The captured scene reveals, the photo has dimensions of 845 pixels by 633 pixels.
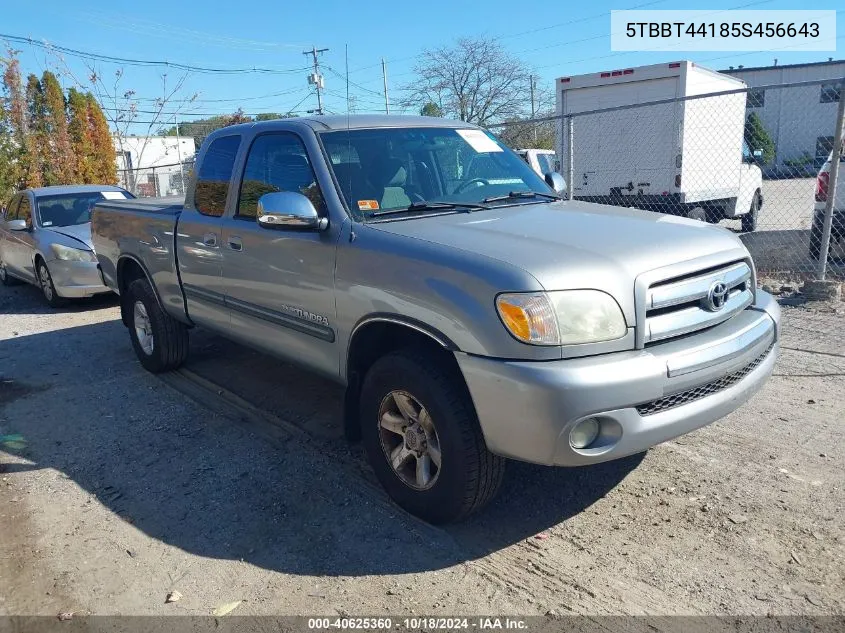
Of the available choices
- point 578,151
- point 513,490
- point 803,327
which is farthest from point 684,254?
point 578,151

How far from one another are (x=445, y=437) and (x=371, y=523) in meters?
0.74

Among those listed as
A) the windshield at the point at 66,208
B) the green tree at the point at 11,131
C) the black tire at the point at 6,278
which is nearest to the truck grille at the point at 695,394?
the windshield at the point at 66,208

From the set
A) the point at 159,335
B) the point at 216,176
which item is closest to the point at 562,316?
the point at 216,176

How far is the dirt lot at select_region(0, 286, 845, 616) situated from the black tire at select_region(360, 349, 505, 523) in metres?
0.19

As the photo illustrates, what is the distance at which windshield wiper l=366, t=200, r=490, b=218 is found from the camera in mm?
3623

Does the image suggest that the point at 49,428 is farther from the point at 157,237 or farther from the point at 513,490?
the point at 513,490

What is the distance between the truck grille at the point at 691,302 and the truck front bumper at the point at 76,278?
7905mm

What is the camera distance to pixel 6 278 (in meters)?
11.4

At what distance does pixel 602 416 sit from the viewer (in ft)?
8.81

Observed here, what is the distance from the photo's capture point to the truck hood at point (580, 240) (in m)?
2.80

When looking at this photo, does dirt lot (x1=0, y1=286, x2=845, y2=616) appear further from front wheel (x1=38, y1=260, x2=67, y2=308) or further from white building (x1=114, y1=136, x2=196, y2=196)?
white building (x1=114, y1=136, x2=196, y2=196)

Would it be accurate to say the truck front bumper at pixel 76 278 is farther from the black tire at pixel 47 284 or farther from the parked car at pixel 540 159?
the parked car at pixel 540 159

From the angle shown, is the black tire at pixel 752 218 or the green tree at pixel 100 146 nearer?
the black tire at pixel 752 218

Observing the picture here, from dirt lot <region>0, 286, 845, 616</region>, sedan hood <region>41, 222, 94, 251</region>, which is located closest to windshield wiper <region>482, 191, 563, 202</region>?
dirt lot <region>0, 286, 845, 616</region>
